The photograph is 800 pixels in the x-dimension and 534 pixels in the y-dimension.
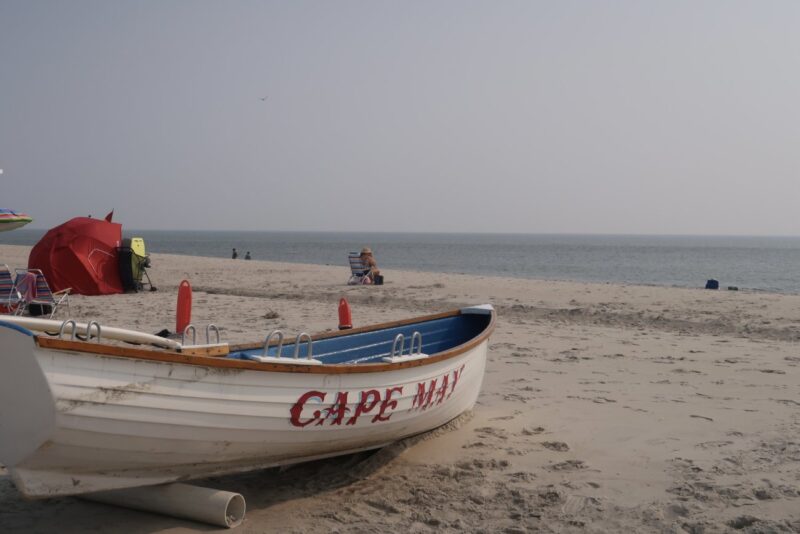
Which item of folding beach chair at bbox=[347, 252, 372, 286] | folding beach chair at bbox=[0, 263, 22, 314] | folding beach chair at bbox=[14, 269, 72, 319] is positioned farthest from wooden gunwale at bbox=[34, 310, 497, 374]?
folding beach chair at bbox=[347, 252, 372, 286]

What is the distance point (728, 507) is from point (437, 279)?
62.9 feet

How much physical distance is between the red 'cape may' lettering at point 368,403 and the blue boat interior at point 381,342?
0.89m

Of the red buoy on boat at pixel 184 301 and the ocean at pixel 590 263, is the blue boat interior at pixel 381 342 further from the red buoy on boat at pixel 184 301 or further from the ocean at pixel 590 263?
the ocean at pixel 590 263

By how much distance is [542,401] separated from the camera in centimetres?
752

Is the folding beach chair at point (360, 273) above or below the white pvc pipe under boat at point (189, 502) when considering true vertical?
above

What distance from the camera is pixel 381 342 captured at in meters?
7.16

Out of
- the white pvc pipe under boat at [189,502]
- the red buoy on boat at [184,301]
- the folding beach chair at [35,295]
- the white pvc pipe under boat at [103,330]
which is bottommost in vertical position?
the white pvc pipe under boat at [189,502]

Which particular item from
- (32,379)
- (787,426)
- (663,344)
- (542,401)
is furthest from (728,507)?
(663,344)

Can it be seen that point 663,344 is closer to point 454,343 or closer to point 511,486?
point 454,343

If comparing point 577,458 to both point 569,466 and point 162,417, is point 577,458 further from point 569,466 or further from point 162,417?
point 162,417

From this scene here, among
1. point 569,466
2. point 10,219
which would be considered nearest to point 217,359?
point 569,466

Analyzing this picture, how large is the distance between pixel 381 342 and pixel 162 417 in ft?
10.5

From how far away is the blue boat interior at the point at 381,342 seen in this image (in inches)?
254

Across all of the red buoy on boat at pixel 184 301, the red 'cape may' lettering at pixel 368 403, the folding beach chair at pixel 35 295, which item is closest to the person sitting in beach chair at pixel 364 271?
the folding beach chair at pixel 35 295
